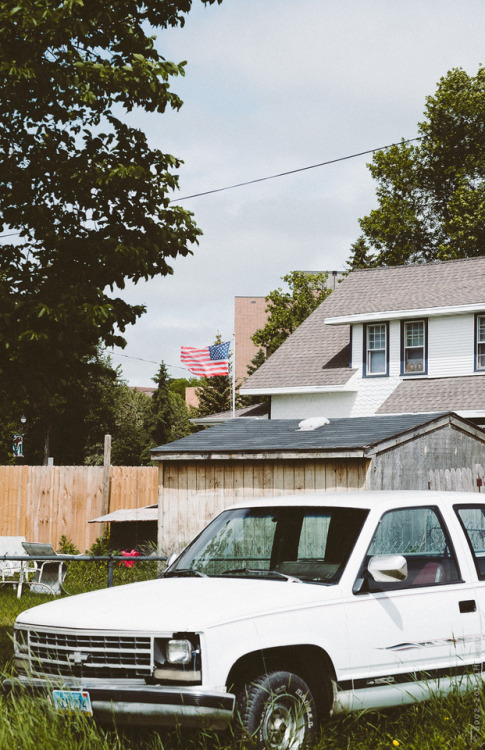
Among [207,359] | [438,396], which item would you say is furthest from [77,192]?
[207,359]

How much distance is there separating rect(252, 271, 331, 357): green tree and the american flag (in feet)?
37.3

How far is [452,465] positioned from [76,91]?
8463 millimetres

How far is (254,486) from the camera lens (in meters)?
17.2

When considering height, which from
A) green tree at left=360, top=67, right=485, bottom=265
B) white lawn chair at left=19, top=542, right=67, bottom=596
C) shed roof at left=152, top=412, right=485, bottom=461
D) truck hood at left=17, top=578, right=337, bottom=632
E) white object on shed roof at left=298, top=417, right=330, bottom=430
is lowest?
white lawn chair at left=19, top=542, right=67, bottom=596

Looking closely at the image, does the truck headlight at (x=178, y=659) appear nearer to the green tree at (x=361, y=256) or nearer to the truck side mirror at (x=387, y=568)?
the truck side mirror at (x=387, y=568)

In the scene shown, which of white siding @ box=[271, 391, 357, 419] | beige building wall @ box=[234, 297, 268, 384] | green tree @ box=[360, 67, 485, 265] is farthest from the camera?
beige building wall @ box=[234, 297, 268, 384]

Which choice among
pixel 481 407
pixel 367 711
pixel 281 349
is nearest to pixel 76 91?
pixel 367 711

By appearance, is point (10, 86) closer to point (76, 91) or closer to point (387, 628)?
point (76, 91)

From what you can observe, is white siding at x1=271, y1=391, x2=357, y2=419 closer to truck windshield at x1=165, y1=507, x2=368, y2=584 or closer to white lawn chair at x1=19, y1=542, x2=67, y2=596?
white lawn chair at x1=19, y1=542, x2=67, y2=596

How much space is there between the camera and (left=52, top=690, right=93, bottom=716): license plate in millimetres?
5965

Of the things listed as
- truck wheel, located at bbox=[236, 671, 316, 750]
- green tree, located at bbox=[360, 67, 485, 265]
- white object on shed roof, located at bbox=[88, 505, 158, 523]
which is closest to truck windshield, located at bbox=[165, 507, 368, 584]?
truck wheel, located at bbox=[236, 671, 316, 750]

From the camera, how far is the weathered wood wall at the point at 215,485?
16531 mm

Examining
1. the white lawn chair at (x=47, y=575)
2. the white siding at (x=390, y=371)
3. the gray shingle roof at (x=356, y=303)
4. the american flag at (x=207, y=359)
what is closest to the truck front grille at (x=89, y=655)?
the white lawn chair at (x=47, y=575)

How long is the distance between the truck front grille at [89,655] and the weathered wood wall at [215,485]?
32.9 feet
